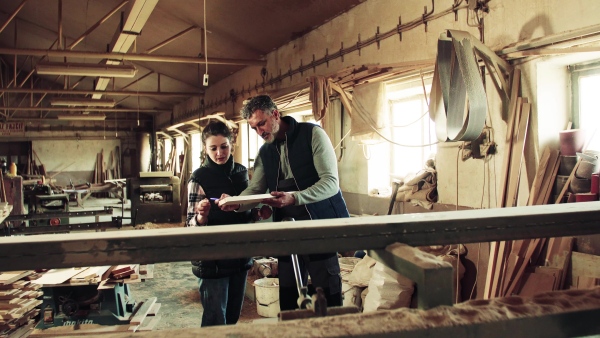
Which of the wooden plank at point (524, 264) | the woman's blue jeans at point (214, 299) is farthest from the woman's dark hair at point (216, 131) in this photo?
the wooden plank at point (524, 264)

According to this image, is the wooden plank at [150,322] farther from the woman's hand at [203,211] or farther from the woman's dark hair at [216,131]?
the woman's dark hair at [216,131]

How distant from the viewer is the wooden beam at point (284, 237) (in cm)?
116

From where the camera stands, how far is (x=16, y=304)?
3.87m

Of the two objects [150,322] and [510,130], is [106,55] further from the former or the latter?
[510,130]

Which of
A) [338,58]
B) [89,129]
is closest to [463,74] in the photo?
[338,58]

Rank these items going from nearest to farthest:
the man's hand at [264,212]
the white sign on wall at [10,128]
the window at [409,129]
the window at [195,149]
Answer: the man's hand at [264,212], the window at [409,129], the white sign on wall at [10,128], the window at [195,149]

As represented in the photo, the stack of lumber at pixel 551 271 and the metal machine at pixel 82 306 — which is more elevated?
the stack of lumber at pixel 551 271

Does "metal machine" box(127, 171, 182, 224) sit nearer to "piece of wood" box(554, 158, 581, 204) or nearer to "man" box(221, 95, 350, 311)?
"man" box(221, 95, 350, 311)

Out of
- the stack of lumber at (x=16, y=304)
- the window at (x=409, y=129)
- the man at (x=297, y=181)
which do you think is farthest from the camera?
the window at (x=409, y=129)

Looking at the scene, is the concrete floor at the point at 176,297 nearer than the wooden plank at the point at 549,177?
No

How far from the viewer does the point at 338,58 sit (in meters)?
5.65

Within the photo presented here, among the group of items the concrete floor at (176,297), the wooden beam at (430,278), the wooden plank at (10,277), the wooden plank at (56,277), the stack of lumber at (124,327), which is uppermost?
the wooden beam at (430,278)

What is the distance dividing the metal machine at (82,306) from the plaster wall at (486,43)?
9.59 feet

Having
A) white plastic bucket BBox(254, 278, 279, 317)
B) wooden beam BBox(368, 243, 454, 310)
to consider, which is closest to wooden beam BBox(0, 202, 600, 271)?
wooden beam BBox(368, 243, 454, 310)
